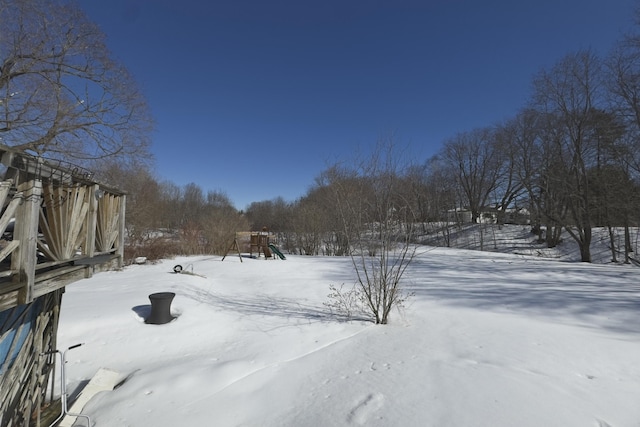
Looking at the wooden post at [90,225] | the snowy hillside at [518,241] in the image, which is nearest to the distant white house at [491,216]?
the snowy hillside at [518,241]

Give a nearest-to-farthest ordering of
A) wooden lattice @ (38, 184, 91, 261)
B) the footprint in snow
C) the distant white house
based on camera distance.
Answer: the footprint in snow, wooden lattice @ (38, 184, 91, 261), the distant white house

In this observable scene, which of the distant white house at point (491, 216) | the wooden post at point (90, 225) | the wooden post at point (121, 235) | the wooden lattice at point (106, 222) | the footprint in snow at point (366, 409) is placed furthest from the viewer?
the distant white house at point (491, 216)

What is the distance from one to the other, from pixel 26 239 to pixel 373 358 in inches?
154

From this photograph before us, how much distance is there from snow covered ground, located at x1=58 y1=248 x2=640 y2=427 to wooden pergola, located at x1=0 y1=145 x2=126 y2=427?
0.65 metres

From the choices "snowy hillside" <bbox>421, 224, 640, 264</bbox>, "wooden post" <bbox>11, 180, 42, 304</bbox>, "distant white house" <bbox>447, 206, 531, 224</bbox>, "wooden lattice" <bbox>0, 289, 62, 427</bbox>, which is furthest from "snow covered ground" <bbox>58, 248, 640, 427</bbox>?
"distant white house" <bbox>447, 206, 531, 224</bbox>

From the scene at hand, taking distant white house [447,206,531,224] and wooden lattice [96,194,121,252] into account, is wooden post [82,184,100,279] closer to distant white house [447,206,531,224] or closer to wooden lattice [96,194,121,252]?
wooden lattice [96,194,121,252]

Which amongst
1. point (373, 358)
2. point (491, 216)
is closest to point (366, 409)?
point (373, 358)

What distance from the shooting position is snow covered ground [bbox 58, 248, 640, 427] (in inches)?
102

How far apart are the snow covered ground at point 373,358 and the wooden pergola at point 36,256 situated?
0.65 m

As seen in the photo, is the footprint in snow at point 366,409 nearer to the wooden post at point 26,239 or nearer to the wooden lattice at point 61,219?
the wooden post at point 26,239

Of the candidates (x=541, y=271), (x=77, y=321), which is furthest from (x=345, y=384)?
(x=541, y=271)

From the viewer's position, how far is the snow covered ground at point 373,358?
2580 mm

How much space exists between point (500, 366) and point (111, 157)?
14.8 metres

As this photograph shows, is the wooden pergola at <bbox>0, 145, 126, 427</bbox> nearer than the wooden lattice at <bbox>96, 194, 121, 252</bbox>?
Yes
